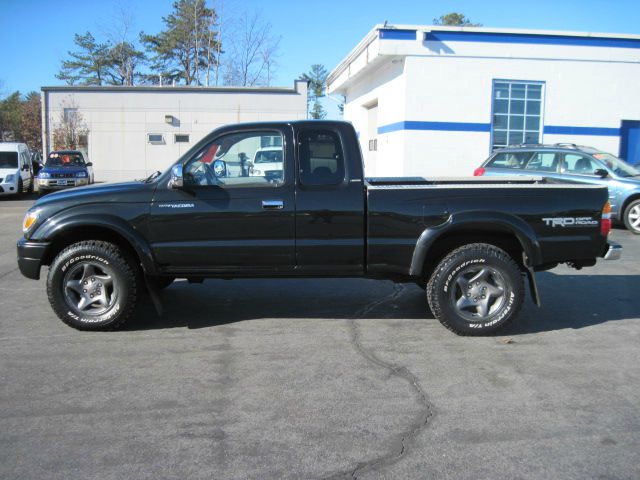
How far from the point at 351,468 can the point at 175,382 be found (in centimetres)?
178

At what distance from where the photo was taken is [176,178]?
18.2 feet

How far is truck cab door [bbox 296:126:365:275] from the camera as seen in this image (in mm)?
5602

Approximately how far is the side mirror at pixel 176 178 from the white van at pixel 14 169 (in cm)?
1815

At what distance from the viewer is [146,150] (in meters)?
33.2

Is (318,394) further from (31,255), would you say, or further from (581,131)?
(581,131)

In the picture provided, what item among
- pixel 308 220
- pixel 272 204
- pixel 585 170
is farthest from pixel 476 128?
pixel 272 204

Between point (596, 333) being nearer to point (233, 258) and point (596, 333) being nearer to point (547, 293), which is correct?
point (547, 293)

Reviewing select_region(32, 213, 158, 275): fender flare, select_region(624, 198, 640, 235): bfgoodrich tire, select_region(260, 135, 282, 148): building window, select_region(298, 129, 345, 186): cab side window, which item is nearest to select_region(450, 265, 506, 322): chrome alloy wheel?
select_region(298, 129, 345, 186): cab side window

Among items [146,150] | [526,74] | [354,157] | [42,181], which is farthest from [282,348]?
[146,150]

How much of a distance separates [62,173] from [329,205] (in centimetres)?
1886

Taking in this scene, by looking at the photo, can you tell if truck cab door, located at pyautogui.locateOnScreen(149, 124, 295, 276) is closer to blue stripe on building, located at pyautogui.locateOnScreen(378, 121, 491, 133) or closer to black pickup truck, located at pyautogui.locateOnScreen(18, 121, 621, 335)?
black pickup truck, located at pyautogui.locateOnScreen(18, 121, 621, 335)

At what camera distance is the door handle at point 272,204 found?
18.3ft

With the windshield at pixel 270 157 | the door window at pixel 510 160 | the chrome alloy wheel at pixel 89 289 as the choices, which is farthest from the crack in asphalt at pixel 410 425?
the door window at pixel 510 160

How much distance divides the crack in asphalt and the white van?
18.7 metres
